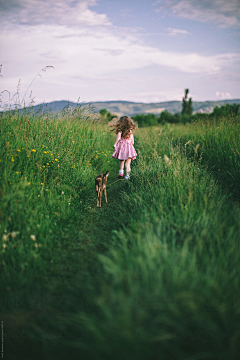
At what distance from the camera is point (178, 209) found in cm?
286

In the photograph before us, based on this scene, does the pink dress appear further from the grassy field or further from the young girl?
the grassy field

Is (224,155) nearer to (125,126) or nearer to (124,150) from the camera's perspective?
(124,150)

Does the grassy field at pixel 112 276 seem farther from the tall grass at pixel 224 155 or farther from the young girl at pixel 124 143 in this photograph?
the young girl at pixel 124 143

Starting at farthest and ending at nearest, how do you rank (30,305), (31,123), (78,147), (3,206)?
1. (78,147)
2. (31,123)
3. (3,206)
4. (30,305)

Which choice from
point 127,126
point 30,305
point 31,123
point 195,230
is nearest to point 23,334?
point 30,305

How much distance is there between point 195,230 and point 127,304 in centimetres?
119

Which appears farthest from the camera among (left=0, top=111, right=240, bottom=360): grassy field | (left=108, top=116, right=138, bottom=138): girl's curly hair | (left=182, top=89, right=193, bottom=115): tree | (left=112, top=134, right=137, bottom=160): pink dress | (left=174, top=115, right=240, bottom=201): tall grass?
(left=182, top=89, right=193, bottom=115): tree

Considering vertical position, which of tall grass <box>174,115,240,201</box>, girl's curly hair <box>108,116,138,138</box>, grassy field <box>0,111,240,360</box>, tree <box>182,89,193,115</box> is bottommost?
grassy field <box>0,111,240,360</box>

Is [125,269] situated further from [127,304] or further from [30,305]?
[30,305]

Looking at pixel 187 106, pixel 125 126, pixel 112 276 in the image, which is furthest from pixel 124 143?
pixel 187 106

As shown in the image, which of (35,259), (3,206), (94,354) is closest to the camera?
(94,354)

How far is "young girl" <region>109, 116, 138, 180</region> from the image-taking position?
598 centimetres

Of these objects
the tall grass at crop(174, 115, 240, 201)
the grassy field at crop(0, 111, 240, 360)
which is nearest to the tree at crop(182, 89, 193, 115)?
the tall grass at crop(174, 115, 240, 201)

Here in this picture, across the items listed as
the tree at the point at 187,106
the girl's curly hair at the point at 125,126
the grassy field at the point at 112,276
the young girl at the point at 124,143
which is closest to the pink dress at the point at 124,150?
the young girl at the point at 124,143
